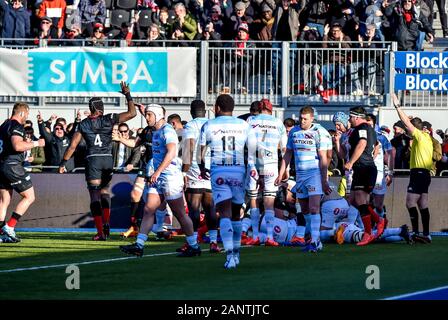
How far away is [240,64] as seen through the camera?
3047cm

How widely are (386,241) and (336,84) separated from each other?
29.8 ft

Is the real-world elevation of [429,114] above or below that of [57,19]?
below

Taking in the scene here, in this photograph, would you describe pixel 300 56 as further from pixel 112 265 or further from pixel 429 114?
pixel 112 265

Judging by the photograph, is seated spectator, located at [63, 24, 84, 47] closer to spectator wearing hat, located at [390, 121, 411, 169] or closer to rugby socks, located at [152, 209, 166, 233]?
spectator wearing hat, located at [390, 121, 411, 169]

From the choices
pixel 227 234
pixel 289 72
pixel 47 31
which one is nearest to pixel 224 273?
pixel 227 234

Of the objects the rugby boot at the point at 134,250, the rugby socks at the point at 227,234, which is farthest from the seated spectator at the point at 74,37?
the rugby socks at the point at 227,234

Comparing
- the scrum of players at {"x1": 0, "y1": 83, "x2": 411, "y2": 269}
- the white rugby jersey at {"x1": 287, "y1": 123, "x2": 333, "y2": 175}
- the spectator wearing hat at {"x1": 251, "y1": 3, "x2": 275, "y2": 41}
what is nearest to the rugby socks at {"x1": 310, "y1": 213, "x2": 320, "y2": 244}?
the scrum of players at {"x1": 0, "y1": 83, "x2": 411, "y2": 269}

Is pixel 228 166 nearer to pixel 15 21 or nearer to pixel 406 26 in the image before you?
pixel 406 26

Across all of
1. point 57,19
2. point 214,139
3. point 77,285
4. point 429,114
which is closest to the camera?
point 77,285

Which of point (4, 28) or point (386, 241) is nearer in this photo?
point (386, 241)

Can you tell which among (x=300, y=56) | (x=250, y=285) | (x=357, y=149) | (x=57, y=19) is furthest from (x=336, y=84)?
(x=250, y=285)

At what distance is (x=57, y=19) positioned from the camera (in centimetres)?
3266

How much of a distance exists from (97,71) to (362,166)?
10.6 m

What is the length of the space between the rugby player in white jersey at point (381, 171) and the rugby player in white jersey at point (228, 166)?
20.5 ft
